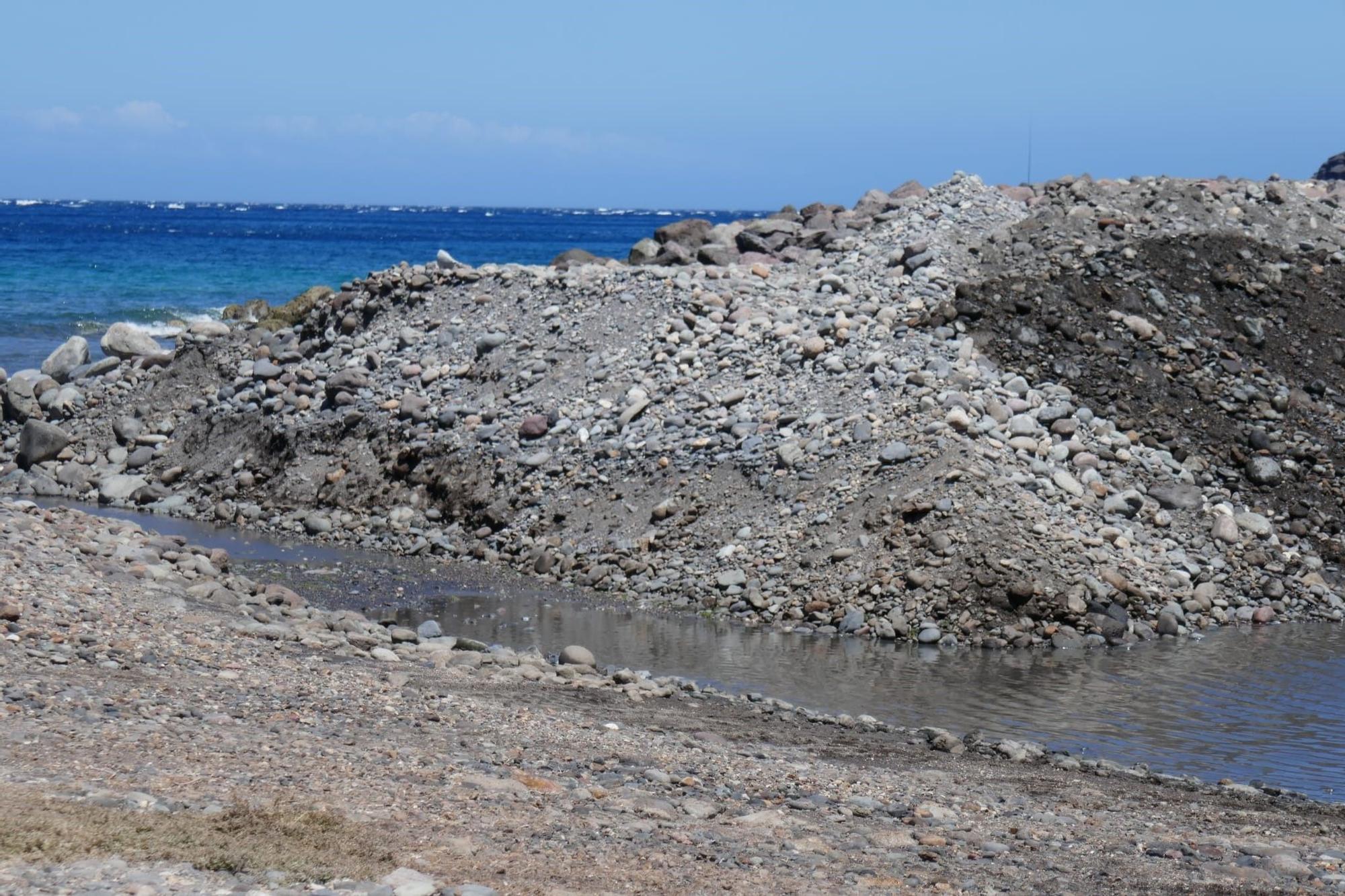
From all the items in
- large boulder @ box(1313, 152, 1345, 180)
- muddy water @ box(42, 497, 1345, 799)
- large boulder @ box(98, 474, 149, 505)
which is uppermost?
large boulder @ box(1313, 152, 1345, 180)

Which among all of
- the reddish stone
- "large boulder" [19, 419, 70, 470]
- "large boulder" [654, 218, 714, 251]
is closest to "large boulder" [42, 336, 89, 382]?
"large boulder" [19, 419, 70, 470]

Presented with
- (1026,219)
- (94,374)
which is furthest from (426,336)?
(1026,219)

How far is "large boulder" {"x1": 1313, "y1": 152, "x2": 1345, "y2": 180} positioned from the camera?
150ft

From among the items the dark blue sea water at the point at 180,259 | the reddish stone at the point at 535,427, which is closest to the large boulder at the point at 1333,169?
the dark blue sea water at the point at 180,259

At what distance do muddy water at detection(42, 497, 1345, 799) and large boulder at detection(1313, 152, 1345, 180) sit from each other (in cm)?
3747

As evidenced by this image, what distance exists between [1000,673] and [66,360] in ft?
50.2

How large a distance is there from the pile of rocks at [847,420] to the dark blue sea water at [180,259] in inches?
496

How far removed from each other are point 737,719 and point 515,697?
138 cm

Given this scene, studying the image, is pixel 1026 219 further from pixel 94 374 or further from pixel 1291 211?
pixel 94 374

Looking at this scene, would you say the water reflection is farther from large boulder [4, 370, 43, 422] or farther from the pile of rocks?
large boulder [4, 370, 43, 422]

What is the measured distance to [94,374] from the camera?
67.2 feet

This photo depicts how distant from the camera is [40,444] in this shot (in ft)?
59.0

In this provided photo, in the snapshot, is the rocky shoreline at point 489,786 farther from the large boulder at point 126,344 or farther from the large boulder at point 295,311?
the large boulder at point 126,344

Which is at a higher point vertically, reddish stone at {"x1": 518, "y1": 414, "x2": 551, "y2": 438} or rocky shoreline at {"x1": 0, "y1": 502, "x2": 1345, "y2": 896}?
reddish stone at {"x1": 518, "y1": 414, "x2": 551, "y2": 438}
